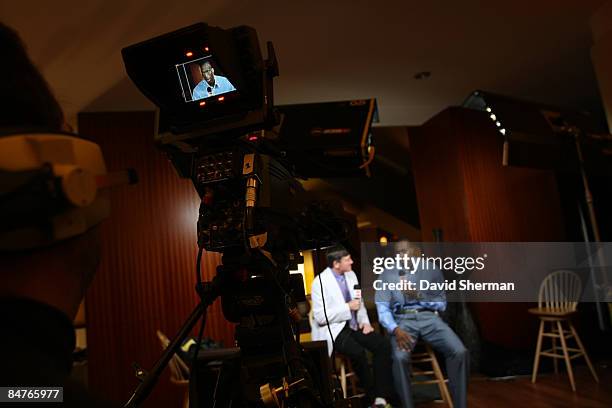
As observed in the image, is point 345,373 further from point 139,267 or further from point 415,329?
point 139,267

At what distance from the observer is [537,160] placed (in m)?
2.40

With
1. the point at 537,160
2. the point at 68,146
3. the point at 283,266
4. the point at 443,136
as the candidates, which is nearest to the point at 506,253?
the point at 443,136

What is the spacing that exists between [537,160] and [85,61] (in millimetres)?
2760

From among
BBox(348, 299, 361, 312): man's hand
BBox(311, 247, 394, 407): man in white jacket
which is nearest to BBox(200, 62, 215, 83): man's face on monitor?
BBox(311, 247, 394, 407): man in white jacket

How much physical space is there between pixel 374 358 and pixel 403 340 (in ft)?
0.94

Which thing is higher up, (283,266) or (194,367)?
(283,266)

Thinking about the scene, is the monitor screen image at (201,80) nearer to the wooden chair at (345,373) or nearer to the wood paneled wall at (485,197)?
the wooden chair at (345,373)

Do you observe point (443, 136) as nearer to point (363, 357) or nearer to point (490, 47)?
point (490, 47)

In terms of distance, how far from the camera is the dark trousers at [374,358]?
293 centimetres

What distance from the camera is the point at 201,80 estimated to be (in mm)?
963

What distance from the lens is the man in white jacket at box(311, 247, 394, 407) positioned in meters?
2.93

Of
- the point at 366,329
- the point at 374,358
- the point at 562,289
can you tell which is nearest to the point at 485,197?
the point at 562,289

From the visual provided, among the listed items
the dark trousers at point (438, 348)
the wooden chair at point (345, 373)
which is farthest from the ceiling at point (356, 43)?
the wooden chair at point (345, 373)

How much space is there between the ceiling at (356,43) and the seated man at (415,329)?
1.61 meters
